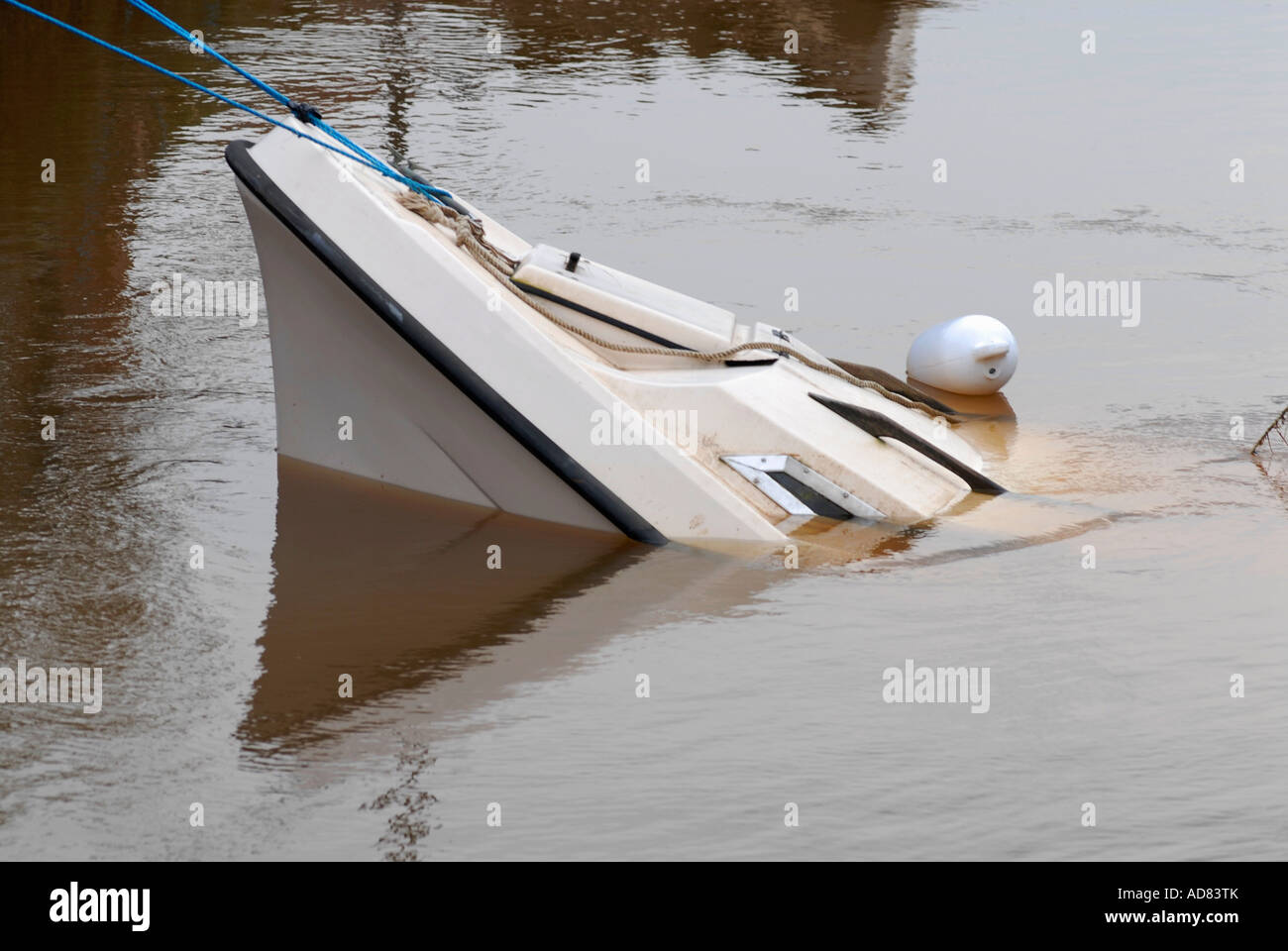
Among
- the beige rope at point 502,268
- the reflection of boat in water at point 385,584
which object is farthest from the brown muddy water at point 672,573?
the beige rope at point 502,268

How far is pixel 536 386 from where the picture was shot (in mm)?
6082

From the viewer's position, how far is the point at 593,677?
17.3ft

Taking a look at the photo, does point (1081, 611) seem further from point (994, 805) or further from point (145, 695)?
point (145, 695)

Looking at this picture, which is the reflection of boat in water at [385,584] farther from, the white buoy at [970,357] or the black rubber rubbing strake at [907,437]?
the white buoy at [970,357]

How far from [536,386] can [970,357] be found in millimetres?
3186

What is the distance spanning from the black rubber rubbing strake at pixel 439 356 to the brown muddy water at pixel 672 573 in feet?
0.96

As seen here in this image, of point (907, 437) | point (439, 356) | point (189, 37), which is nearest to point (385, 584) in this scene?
point (439, 356)

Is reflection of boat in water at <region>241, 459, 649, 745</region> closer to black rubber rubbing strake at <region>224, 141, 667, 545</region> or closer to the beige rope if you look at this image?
black rubber rubbing strake at <region>224, 141, 667, 545</region>

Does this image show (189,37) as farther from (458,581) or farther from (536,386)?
(458,581)

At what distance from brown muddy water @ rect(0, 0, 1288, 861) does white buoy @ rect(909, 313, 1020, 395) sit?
217 mm

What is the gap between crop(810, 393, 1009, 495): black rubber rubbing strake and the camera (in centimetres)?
654

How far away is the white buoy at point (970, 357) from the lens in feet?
27.5

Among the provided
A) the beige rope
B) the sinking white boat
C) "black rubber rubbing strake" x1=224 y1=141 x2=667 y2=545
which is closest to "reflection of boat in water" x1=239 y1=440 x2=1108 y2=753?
the sinking white boat

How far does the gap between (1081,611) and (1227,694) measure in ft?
2.38
